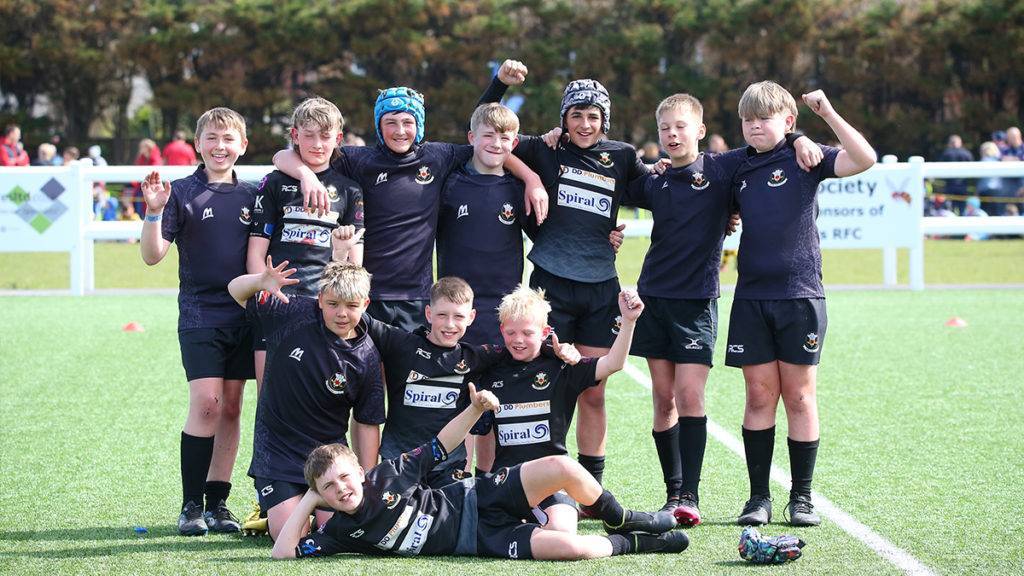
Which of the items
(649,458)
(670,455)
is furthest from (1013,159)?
(670,455)

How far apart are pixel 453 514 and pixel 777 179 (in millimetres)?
2042

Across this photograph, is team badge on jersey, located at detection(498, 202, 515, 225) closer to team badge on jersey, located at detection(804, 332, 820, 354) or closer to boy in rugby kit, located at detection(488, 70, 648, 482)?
boy in rugby kit, located at detection(488, 70, 648, 482)

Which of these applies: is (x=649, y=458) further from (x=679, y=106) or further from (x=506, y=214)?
(x=679, y=106)

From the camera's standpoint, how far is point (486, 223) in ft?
19.8

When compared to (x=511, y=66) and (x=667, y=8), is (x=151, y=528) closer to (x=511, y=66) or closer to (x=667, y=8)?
(x=511, y=66)

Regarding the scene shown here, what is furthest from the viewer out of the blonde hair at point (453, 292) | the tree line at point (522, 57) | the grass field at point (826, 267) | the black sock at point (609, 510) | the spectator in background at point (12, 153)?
the tree line at point (522, 57)

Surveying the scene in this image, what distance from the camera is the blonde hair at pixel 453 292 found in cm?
551

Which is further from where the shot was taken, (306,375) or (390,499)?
(306,375)

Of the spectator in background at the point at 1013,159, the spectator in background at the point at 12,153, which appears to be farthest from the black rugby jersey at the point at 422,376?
the spectator in background at the point at 1013,159

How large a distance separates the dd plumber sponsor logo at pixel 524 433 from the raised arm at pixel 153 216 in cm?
166

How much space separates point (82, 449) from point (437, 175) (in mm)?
2590

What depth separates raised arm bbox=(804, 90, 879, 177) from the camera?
17.8 ft

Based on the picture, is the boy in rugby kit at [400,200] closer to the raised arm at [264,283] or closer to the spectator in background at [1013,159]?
the raised arm at [264,283]

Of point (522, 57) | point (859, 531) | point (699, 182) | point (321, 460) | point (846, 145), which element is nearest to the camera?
point (321, 460)
